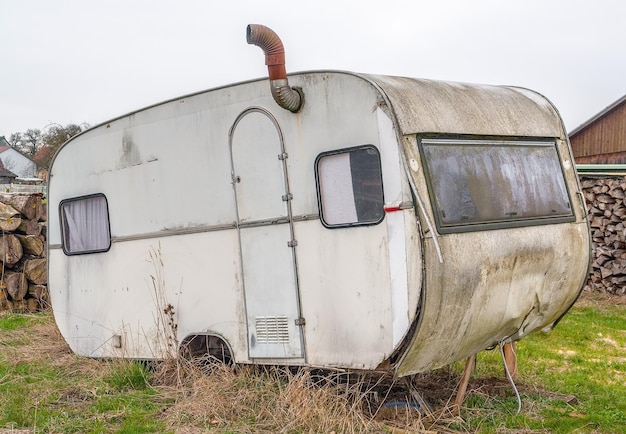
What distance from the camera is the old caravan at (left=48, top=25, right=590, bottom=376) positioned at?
5.42m

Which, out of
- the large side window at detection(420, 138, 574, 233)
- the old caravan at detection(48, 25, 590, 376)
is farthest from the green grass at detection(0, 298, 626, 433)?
the large side window at detection(420, 138, 574, 233)

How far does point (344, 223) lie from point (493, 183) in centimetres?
124

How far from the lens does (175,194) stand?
704 cm

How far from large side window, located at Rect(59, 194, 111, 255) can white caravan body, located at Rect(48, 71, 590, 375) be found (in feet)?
0.62

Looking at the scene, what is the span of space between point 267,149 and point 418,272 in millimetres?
1764

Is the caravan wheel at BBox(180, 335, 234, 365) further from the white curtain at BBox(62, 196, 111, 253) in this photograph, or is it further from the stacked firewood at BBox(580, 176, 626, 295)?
the stacked firewood at BBox(580, 176, 626, 295)

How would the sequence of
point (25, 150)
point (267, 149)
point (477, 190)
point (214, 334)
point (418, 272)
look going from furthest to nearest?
1. point (25, 150)
2. point (214, 334)
3. point (267, 149)
4. point (477, 190)
5. point (418, 272)

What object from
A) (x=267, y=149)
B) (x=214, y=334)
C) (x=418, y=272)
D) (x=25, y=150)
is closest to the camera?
(x=418, y=272)

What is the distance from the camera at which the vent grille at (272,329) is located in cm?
609

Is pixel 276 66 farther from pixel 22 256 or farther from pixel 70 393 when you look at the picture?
pixel 22 256

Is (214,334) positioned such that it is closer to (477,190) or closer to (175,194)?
(175,194)

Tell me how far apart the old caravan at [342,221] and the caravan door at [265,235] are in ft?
0.05

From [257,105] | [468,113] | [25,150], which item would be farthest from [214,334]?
[25,150]

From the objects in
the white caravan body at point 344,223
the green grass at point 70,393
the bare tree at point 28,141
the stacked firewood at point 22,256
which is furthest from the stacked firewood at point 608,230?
the bare tree at point 28,141
